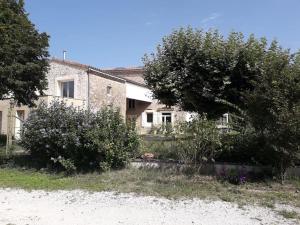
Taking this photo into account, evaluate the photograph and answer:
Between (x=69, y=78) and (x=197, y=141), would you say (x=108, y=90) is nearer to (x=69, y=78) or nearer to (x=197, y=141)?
(x=69, y=78)

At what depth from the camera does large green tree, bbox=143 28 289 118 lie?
1447cm

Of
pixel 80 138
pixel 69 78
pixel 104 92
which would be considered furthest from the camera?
pixel 104 92

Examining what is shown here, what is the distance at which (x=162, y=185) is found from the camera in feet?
33.4

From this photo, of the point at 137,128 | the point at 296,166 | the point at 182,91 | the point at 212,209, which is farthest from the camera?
the point at 182,91

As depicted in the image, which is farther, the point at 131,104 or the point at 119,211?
the point at 131,104

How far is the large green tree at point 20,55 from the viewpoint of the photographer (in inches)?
773

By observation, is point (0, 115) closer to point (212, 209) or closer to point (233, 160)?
point (233, 160)

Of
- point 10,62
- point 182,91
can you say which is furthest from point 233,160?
point 10,62

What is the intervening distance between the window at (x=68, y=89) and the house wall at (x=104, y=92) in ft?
6.21

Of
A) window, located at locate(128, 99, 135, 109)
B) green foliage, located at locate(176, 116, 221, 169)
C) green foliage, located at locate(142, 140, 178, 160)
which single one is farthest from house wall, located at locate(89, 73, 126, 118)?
green foliage, located at locate(176, 116, 221, 169)

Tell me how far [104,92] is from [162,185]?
82.9 ft

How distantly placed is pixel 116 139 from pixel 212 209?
4.90 metres

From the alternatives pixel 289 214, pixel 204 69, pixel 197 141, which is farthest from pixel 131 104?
pixel 289 214

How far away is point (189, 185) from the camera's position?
1012 centimetres
